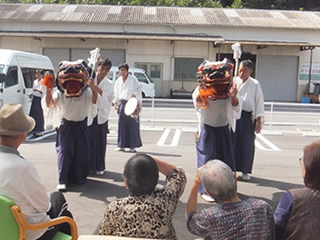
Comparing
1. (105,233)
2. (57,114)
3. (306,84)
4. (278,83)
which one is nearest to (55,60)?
(278,83)

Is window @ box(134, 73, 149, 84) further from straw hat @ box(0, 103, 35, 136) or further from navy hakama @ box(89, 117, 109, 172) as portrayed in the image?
straw hat @ box(0, 103, 35, 136)

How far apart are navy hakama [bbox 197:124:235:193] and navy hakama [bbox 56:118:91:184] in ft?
5.46

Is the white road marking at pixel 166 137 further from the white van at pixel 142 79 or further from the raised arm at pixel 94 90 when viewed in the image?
the white van at pixel 142 79

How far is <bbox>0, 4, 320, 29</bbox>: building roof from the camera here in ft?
76.4

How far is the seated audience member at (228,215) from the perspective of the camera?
2168mm

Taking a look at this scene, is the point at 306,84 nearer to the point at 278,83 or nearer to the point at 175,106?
the point at 278,83

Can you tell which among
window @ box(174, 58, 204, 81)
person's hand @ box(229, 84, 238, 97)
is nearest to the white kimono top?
person's hand @ box(229, 84, 238, 97)

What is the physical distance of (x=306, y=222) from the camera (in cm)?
219

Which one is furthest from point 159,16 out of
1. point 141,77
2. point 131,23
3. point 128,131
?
point 128,131

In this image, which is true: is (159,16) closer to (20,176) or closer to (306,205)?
(20,176)

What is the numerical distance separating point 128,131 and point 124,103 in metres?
0.66

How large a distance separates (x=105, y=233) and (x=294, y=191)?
3.89ft

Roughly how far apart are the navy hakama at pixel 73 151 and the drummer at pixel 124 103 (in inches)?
85.0

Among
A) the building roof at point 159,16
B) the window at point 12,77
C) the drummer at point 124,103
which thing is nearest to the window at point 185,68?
the building roof at point 159,16
